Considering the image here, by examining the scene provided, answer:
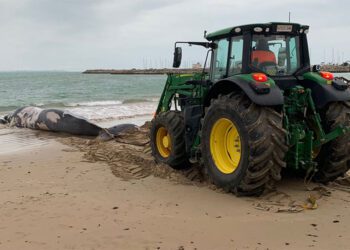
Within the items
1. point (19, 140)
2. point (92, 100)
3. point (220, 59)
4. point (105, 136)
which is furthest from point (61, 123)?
point (92, 100)

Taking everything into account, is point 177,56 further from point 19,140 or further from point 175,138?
point 19,140


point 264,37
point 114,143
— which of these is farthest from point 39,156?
point 264,37

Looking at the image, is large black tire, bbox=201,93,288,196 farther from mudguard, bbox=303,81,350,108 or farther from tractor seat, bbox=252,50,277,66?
mudguard, bbox=303,81,350,108

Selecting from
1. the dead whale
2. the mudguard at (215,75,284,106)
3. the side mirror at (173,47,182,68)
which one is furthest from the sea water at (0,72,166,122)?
the mudguard at (215,75,284,106)

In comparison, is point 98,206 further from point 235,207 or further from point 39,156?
point 39,156

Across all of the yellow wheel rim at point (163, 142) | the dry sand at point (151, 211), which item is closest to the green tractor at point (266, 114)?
the dry sand at point (151, 211)

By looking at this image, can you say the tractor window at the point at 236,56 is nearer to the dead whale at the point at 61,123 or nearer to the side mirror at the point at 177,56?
the side mirror at the point at 177,56

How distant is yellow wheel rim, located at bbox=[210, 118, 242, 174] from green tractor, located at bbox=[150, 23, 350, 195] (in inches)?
0.5

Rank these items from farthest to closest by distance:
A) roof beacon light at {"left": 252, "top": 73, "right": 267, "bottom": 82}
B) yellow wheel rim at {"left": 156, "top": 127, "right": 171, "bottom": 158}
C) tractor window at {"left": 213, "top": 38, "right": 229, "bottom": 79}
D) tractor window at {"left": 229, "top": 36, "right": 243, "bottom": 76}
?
yellow wheel rim at {"left": 156, "top": 127, "right": 171, "bottom": 158}, tractor window at {"left": 213, "top": 38, "right": 229, "bottom": 79}, tractor window at {"left": 229, "top": 36, "right": 243, "bottom": 76}, roof beacon light at {"left": 252, "top": 73, "right": 267, "bottom": 82}

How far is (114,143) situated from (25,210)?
16.5 ft

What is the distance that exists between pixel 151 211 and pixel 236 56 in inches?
A: 99.2

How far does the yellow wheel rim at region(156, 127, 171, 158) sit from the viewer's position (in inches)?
301

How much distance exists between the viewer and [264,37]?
242 inches

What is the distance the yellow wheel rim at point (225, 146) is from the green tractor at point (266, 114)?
1 centimetres
